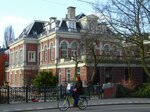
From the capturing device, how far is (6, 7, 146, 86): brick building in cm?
4778

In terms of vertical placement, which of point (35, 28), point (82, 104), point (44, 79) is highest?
point (35, 28)

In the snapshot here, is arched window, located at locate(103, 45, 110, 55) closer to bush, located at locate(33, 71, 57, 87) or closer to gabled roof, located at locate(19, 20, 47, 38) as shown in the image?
bush, located at locate(33, 71, 57, 87)

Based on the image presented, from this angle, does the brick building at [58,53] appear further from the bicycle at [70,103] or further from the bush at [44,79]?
the bicycle at [70,103]

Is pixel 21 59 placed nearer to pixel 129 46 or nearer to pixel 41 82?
pixel 41 82

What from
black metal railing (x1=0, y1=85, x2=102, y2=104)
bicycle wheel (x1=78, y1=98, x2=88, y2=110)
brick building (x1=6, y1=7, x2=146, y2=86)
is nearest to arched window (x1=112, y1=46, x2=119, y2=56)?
brick building (x1=6, y1=7, x2=146, y2=86)

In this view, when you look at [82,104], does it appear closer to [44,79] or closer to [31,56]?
[44,79]

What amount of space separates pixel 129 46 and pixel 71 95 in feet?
59.0

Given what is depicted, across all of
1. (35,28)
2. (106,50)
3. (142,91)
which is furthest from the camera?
(35,28)

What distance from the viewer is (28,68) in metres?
62.7

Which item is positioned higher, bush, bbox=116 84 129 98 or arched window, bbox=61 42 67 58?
arched window, bbox=61 42 67 58

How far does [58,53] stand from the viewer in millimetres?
55094

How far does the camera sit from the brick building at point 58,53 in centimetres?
4778

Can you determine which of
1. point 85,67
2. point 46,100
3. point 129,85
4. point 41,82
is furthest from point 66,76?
point 46,100

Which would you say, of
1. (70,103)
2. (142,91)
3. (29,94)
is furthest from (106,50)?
(70,103)
